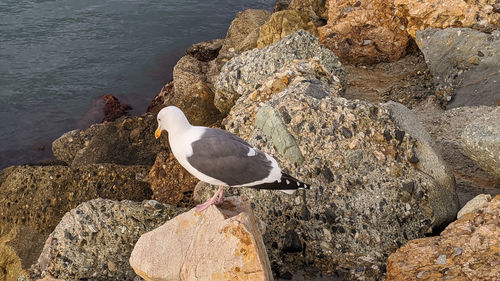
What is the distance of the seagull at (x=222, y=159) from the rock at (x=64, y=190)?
96.4 inches

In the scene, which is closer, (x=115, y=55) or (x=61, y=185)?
(x=61, y=185)

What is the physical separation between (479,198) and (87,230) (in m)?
4.45

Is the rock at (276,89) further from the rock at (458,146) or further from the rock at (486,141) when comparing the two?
the rock at (486,141)

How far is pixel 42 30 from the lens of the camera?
62.1ft

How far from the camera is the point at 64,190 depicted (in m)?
7.43

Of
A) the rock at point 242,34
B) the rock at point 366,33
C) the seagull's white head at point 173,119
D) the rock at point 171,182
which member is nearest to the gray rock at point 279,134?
the seagull's white head at point 173,119

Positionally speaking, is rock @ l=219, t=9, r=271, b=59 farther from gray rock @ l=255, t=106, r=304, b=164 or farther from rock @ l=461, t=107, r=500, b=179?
rock @ l=461, t=107, r=500, b=179

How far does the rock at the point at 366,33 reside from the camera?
38.4ft

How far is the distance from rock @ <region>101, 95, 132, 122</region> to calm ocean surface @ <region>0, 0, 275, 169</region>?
0.31 meters

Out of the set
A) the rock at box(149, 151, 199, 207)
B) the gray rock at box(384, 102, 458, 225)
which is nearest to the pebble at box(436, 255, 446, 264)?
the gray rock at box(384, 102, 458, 225)

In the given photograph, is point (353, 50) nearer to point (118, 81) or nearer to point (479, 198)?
point (479, 198)

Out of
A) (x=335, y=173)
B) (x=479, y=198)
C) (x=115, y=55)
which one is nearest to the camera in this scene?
(x=479, y=198)

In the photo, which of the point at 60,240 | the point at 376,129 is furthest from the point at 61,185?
the point at 376,129

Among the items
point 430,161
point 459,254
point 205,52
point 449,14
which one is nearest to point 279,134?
point 430,161
